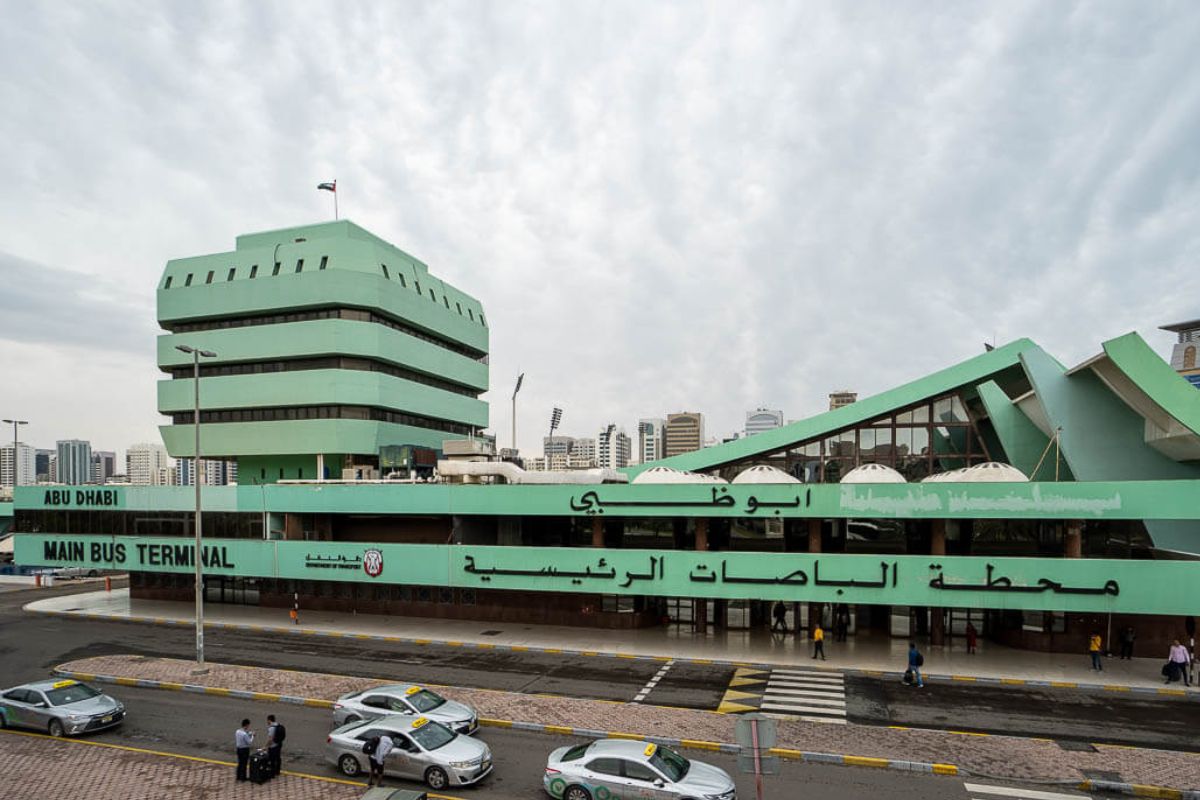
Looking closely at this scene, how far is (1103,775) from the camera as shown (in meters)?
18.1

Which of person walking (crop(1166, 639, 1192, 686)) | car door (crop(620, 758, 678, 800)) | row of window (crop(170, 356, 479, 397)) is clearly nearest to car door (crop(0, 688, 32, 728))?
car door (crop(620, 758, 678, 800))

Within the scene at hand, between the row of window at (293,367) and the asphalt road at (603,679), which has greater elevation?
the row of window at (293,367)

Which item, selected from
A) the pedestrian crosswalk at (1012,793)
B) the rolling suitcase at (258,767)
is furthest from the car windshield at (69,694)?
the pedestrian crosswalk at (1012,793)

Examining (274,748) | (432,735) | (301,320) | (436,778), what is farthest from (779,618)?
(301,320)

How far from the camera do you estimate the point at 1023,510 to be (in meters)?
30.2

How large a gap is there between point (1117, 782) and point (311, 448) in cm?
4926

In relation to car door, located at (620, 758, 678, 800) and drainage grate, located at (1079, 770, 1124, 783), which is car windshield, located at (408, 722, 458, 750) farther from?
drainage grate, located at (1079, 770, 1124, 783)

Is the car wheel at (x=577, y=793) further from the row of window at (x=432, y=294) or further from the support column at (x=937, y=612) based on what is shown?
the row of window at (x=432, y=294)

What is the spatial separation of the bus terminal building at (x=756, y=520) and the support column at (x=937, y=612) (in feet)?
Result: 0.31

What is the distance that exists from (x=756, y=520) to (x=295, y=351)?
3585cm

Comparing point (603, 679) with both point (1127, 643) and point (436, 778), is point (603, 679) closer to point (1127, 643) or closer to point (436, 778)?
point (436, 778)

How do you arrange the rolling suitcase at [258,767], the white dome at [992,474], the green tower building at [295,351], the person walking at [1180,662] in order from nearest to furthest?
the rolling suitcase at [258,767] → the person walking at [1180,662] → the white dome at [992,474] → the green tower building at [295,351]

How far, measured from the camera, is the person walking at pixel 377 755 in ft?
57.3

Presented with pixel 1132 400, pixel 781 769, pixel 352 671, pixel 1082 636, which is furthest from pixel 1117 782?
pixel 352 671
